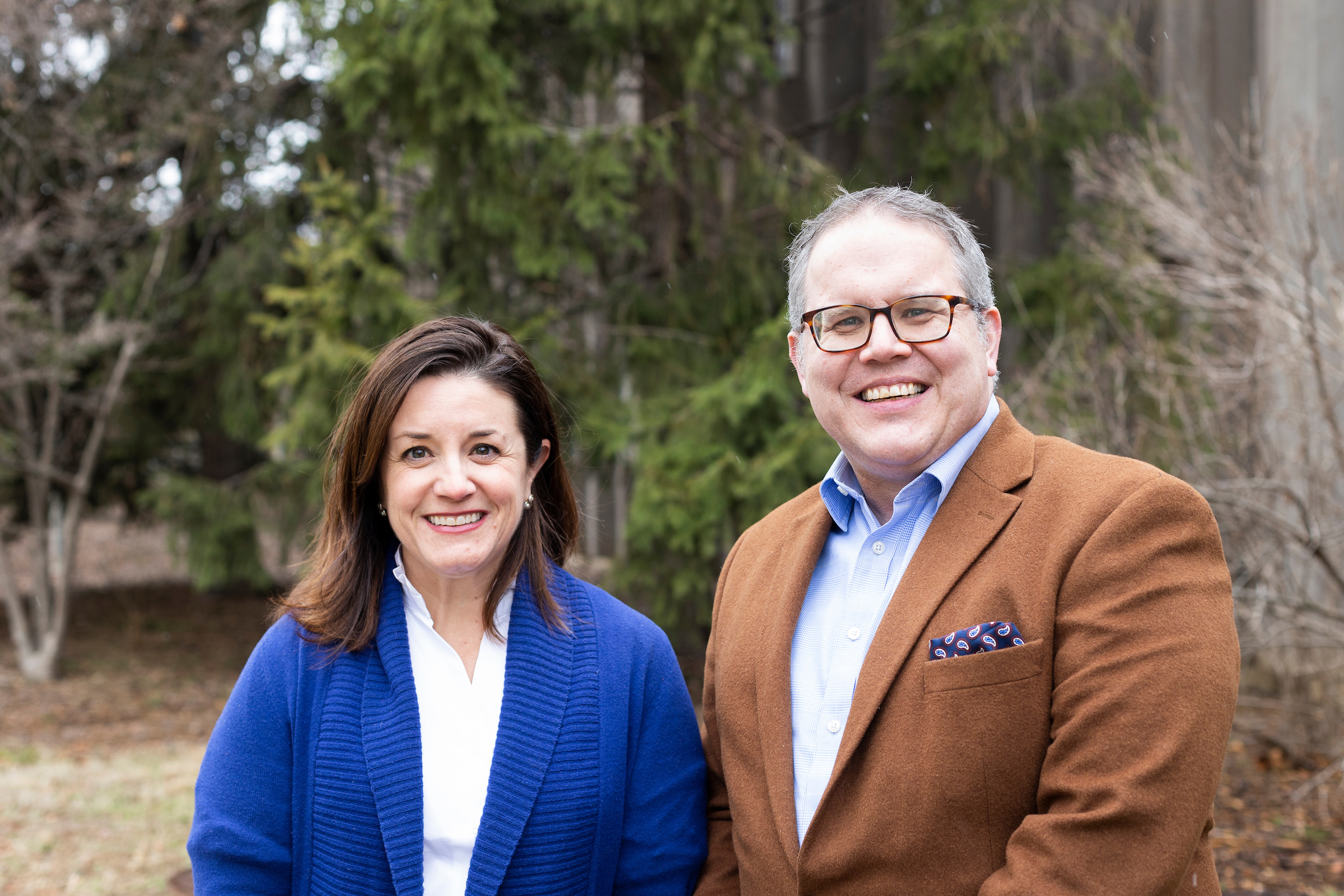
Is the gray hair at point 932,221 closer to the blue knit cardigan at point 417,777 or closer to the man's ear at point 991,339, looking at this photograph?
the man's ear at point 991,339

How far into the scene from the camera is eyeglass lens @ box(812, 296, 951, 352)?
2.00 metres

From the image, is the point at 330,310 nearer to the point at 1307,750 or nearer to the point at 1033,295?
the point at 1033,295

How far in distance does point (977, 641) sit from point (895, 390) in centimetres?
48

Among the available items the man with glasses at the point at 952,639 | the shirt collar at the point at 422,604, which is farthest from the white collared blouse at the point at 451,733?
the man with glasses at the point at 952,639

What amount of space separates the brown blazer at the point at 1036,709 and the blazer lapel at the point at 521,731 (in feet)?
1.42

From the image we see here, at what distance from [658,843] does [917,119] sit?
6134mm

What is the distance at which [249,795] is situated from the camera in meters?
2.11

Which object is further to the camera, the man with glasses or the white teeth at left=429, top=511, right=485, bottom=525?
the white teeth at left=429, top=511, right=485, bottom=525

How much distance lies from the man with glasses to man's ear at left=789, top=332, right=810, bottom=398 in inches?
0.5

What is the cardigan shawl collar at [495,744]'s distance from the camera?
6.86 ft

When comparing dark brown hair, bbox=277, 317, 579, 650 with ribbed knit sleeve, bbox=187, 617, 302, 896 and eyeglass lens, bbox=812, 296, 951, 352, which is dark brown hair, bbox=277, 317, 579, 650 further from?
eyeglass lens, bbox=812, 296, 951, 352

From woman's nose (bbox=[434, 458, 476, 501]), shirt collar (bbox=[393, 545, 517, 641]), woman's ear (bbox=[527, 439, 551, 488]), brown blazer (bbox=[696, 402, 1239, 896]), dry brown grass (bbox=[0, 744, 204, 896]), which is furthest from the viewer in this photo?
dry brown grass (bbox=[0, 744, 204, 896])

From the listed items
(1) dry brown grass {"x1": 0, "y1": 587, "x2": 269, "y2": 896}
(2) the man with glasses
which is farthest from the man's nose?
(1) dry brown grass {"x1": 0, "y1": 587, "x2": 269, "y2": 896}

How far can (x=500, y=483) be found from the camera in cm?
230
